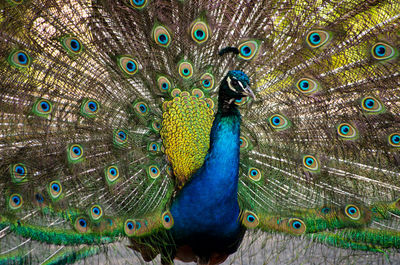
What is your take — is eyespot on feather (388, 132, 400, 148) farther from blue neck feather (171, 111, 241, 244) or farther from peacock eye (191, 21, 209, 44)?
peacock eye (191, 21, 209, 44)

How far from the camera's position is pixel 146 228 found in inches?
82.7

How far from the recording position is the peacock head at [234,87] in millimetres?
1734

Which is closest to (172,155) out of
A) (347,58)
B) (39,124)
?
(39,124)

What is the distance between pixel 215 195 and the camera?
1937 millimetres

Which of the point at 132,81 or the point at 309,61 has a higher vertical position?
the point at 309,61

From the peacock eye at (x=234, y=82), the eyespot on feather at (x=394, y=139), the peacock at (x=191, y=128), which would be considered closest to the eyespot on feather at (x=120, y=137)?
the peacock at (x=191, y=128)

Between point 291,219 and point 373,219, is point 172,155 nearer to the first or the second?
point 291,219

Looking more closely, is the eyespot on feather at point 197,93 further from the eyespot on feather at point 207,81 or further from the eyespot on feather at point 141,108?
the eyespot on feather at point 141,108

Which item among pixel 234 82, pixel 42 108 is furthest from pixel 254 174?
pixel 42 108

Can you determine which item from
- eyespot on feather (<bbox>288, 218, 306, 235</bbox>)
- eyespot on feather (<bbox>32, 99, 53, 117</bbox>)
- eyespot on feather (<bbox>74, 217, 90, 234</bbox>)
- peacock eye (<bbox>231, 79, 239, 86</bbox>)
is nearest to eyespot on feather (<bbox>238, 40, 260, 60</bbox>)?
peacock eye (<bbox>231, 79, 239, 86</bbox>)

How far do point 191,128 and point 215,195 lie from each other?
37 cm

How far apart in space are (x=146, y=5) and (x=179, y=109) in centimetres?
55

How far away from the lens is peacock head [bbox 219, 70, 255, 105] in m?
1.73

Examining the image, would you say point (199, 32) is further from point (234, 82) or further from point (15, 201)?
point (15, 201)
